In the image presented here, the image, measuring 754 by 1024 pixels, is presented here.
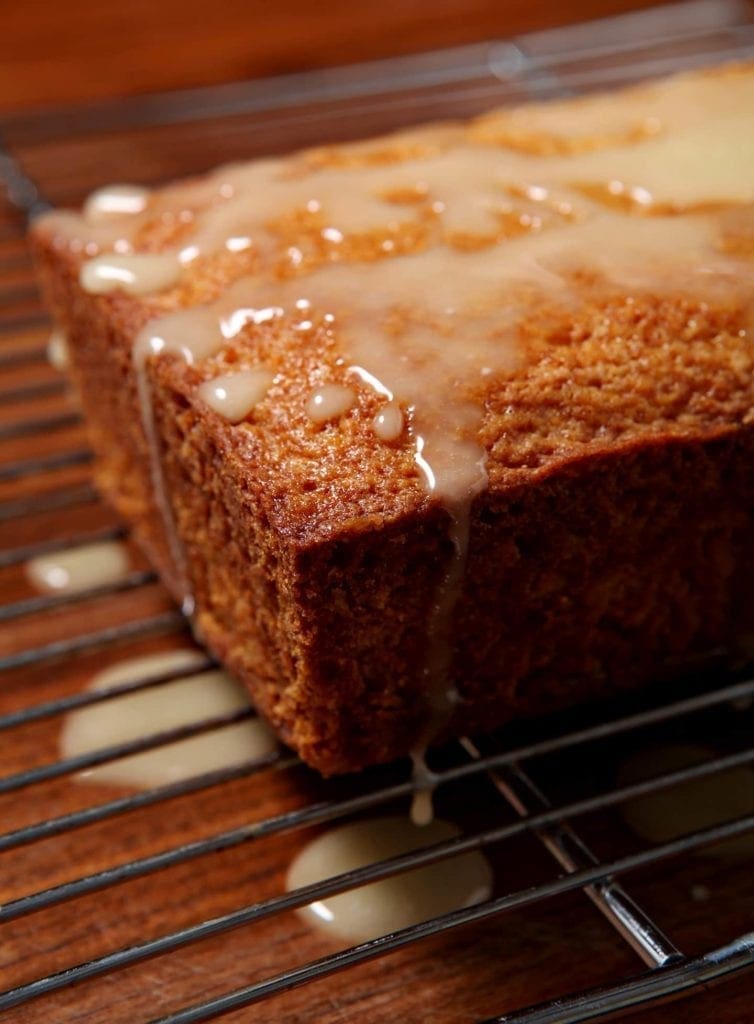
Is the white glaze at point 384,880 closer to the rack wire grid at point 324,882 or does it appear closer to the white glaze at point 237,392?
the rack wire grid at point 324,882

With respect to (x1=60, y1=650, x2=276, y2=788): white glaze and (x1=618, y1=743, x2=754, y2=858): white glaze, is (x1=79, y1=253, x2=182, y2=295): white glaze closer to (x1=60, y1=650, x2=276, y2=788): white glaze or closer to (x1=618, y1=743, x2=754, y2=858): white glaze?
(x1=60, y1=650, x2=276, y2=788): white glaze

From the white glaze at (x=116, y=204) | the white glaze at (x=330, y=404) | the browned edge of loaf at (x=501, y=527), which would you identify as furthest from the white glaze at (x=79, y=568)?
the white glaze at (x=330, y=404)

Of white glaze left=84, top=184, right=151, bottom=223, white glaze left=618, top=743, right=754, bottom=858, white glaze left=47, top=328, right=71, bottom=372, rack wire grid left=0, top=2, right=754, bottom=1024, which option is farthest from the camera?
white glaze left=47, top=328, right=71, bottom=372

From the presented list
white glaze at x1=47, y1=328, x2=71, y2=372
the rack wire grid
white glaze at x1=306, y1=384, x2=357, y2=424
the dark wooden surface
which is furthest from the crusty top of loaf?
the dark wooden surface

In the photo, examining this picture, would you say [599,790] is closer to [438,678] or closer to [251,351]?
[438,678]

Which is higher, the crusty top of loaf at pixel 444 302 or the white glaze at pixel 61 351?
the white glaze at pixel 61 351

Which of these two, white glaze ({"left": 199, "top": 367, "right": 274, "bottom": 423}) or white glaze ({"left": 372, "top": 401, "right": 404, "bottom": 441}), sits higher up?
white glaze ({"left": 199, "top": 367, "right": 274, "bottom": 423})
